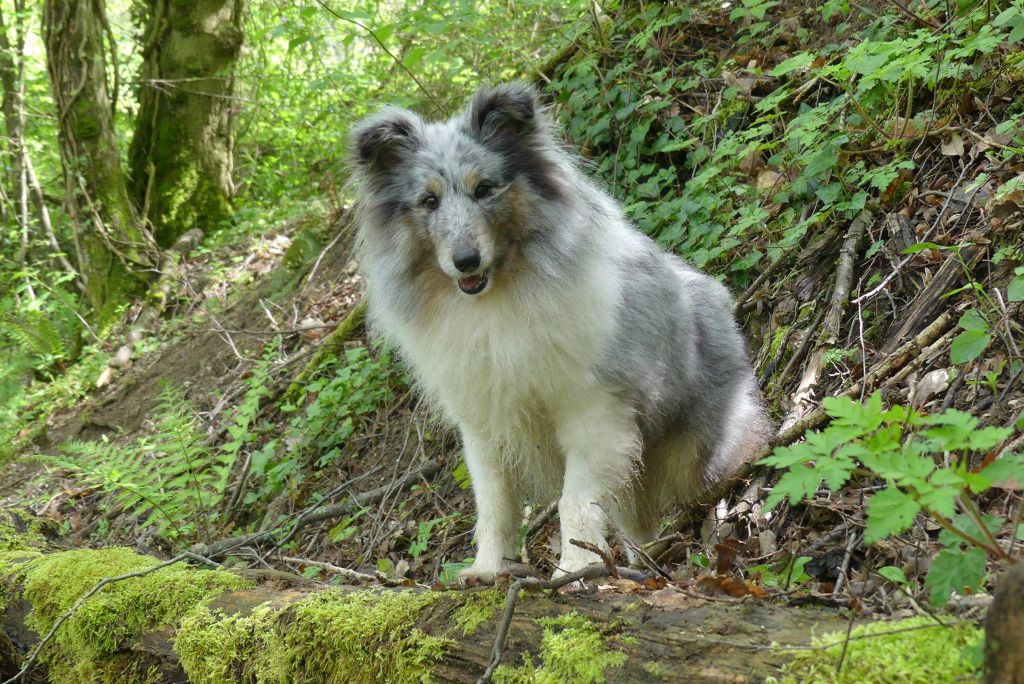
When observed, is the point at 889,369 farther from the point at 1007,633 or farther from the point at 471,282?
the point at 1007,633

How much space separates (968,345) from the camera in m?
3.11

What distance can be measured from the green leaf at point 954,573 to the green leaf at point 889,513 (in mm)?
184

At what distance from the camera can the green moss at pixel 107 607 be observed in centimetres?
349

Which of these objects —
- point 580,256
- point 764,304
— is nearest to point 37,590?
point 580,256

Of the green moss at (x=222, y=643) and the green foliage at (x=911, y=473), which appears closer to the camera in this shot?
the green foliage at (x=911, y=473)

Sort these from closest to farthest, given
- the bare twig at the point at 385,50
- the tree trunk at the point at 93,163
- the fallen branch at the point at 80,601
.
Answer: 1. the fallen branch at the point at 80,601
2. the bare twig at the point at 385,50
3. the tree trunk at the point at 93,163

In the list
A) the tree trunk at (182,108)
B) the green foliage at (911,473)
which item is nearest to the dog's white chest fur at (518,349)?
the green foliage at (911,473)

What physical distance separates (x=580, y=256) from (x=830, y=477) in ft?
7.68

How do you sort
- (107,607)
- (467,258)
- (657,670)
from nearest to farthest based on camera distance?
(657,670) < (107,607) < (467,258)

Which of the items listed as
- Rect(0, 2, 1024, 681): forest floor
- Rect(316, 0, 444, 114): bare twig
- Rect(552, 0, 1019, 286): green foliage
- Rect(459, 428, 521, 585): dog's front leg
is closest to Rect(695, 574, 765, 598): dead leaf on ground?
Rect(0, 2, 1024, 681): forest floor

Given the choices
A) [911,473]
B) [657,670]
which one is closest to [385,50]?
[657,670]

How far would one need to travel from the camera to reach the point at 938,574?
1.81 metres

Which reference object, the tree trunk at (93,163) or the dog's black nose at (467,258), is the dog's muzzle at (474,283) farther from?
the tree trunk at (93,163)

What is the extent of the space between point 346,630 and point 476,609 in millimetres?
508
